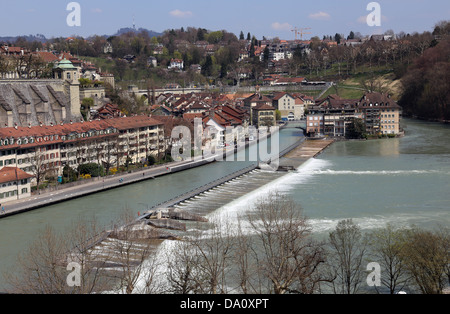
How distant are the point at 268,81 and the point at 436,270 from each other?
52.0 meters

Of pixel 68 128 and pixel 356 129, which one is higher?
pixel 68 128

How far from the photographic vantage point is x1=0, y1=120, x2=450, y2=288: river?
46.5ft

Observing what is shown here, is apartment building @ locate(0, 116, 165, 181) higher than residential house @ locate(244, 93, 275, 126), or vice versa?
residential house @ locate(244, 93, 275, 126)

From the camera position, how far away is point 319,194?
687 inches

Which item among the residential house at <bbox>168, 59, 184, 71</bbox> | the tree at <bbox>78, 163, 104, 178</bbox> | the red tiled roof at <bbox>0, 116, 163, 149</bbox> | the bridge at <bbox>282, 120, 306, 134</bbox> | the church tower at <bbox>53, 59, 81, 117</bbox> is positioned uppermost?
the residential house at <bbox>168, 59, 184, 71</bbox>

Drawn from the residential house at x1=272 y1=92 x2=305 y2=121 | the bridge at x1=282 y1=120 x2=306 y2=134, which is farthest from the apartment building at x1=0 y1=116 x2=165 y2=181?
the residential house at x1=272 y1=92 x2=305 y2=121

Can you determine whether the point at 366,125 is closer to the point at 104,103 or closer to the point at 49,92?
the point at 104,103

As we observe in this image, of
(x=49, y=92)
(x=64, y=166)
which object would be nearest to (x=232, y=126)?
(x=49, y=92)

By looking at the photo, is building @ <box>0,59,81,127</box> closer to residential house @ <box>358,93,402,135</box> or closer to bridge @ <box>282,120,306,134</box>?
bridge @ <box>282,120,306,134</box>

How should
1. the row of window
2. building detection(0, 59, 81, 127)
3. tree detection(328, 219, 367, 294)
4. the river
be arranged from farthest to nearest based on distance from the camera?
building detection(0, 59, 81, 127) → the row of window → the river → tree detection(328, 219, 367, 294)
